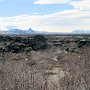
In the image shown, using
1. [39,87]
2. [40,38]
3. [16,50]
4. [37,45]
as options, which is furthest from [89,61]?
[40,38]

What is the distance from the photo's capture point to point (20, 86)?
561 inches

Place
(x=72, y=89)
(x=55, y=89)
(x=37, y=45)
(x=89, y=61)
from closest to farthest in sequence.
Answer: (x=72, y=89), (x=55, y=89), (x=89, y=61), (x=37, y=45)

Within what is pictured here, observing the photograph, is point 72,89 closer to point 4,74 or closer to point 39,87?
point 39,87

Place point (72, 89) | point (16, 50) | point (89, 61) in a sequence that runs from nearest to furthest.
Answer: point (72, 89), point (89, 61), point (16, 50)

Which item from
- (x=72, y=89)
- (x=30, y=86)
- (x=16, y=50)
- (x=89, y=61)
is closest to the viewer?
(x=72, y=89)

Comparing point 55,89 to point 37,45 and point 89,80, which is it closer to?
point 89,80

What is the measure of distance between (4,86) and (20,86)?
0.75m

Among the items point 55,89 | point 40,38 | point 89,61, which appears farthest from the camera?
point 40,38

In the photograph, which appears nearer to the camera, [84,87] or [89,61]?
[84,87]

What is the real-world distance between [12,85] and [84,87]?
3.42 meters

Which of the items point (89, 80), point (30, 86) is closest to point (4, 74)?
point (30, 86)

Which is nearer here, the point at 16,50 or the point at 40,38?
the point at 16,50

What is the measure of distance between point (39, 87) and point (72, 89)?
155 cm

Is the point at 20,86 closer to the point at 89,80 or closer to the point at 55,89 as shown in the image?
the point at 55,89
